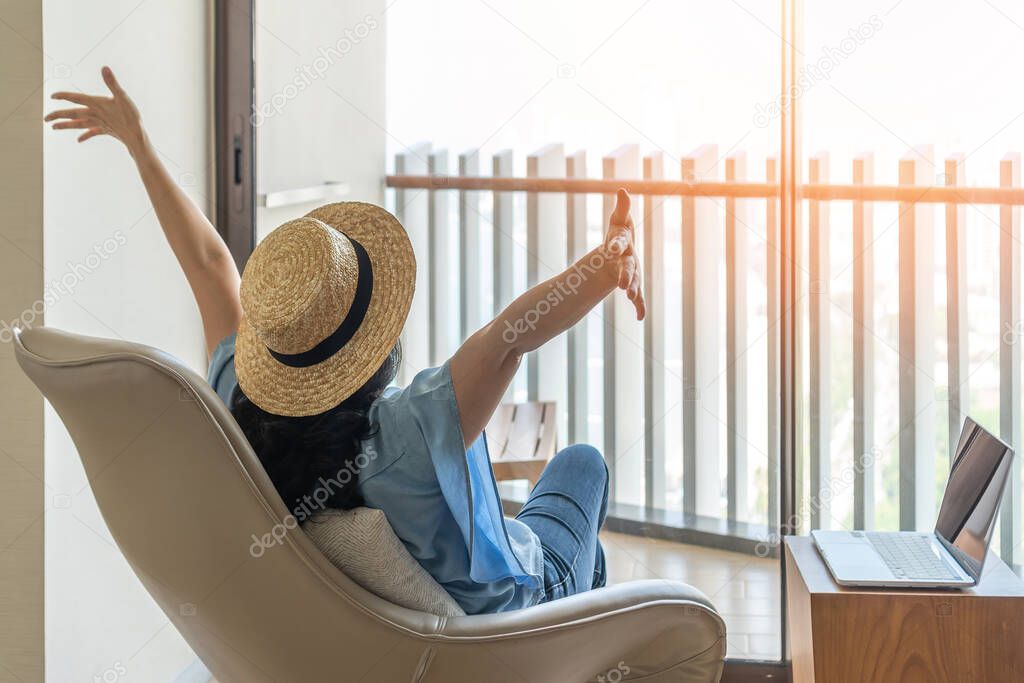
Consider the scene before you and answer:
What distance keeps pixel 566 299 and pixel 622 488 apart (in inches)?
49.2

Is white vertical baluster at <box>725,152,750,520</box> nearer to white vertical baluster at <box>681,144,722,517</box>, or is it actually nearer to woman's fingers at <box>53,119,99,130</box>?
white vertical baluster at <box>681,144,722,517</box>

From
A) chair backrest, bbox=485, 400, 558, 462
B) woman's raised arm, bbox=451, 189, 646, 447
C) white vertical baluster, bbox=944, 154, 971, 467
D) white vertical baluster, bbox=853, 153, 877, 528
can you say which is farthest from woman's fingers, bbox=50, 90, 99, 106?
white vertical baluster, bbox=944, 154, 971, 467

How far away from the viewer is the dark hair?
1175 mm

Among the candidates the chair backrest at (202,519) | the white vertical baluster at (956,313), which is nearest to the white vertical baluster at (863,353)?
the white vertical baluster at (956,313)

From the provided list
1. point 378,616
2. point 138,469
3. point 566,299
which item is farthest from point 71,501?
point 566,299

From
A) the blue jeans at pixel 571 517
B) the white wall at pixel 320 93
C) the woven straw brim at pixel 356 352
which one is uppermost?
the white wall at pixel 320 93

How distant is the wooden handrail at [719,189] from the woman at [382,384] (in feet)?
3.20

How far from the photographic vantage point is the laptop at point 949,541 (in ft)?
4.99

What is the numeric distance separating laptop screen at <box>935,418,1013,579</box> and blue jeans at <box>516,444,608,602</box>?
61cm

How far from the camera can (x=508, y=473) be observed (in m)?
2.06

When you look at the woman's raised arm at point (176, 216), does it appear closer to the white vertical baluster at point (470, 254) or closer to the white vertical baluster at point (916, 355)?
the white vertical baluster at point (470, 254)

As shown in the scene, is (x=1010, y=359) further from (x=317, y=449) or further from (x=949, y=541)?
(x=317, y=449)

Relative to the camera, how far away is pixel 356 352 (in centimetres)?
121

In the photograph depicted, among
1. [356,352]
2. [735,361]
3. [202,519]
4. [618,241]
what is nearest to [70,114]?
[356,352]
